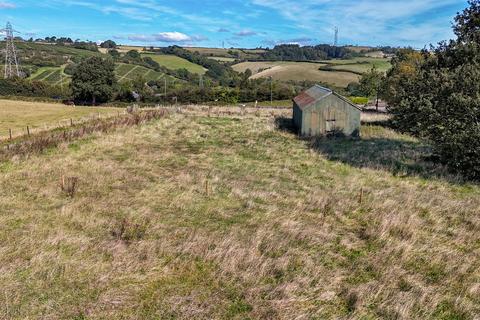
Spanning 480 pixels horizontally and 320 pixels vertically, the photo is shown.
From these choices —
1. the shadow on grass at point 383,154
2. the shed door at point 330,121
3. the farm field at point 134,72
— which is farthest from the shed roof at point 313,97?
the farm field at point 134,72

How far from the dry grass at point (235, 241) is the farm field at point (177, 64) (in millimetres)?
134650

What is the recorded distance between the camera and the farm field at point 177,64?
15025 centimetres

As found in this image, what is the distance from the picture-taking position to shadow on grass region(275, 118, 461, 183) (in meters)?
19.3

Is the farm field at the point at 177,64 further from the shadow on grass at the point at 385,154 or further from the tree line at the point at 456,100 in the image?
the tree line at the point at 456,100

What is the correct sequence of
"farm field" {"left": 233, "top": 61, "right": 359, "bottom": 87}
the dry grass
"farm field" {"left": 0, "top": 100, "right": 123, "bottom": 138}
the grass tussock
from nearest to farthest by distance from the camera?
the dry grass, the grass tussock, "farm field" {"left": 0, "top": 100, "right": 123, "bottom": 138}, "farm field" {"left": 233, "top": 61, "right": 359, "bottom": 87}

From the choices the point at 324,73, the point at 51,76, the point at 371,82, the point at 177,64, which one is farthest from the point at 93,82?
the point at 177,64

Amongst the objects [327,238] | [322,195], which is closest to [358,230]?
[327,238]

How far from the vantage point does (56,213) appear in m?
12.4

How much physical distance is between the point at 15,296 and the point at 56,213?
201 inches

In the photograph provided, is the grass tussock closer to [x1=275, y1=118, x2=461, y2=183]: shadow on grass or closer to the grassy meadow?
[x1=275, y1=118, x2=461, y2=183]: shadow on grass

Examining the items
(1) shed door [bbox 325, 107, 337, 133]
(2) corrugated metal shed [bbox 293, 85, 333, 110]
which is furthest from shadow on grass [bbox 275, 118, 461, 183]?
(2) corrugated metal shed [bbox 293, 85, 333, 110]

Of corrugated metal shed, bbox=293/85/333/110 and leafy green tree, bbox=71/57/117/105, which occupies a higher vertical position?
leafy green tree, bbox=71/57/117/105

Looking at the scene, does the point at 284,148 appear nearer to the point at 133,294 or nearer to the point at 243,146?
the point at 243,146

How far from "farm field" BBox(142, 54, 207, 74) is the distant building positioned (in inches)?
4838
